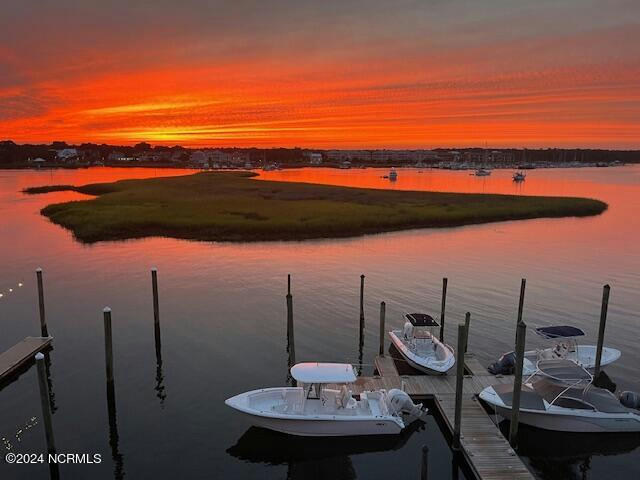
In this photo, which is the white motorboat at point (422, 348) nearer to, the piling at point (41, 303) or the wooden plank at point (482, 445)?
the wooden plank at point (482, 445)

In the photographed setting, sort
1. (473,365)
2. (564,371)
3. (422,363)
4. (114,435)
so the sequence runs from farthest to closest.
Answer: (473,365)
(422,363)
(564,371)
(114,435)

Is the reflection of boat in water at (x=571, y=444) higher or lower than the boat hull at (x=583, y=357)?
lower

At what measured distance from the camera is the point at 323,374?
66.9 ft

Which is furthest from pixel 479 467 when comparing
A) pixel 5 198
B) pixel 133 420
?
pixel 5 198

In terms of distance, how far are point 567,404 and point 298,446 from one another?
11380 millimetres

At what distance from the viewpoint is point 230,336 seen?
3077 cm

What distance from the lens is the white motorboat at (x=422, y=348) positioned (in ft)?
82.6

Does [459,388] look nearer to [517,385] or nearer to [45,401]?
[517,385]

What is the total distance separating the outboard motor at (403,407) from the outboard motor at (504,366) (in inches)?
227

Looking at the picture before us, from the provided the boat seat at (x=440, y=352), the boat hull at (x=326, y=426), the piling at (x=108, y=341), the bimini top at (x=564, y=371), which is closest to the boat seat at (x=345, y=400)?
the boat hull at (x=326, y=426)

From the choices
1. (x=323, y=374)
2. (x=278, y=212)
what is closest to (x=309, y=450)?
(x=323, y=374)

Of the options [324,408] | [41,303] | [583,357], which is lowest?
[583,357]

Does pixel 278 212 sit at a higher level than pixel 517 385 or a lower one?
higher

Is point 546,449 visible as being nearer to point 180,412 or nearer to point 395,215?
point 180,412
